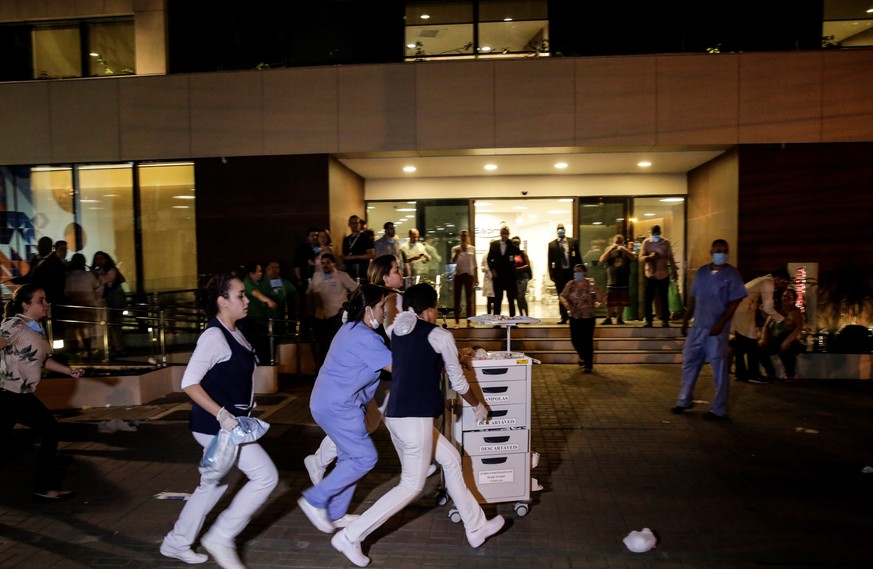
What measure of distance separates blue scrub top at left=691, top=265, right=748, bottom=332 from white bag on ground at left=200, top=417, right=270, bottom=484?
6.02 meters

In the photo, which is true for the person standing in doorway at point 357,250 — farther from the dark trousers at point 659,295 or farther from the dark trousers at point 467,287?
the dark trousers at point 659,295

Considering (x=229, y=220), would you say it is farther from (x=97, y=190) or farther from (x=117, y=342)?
(x=117, y=342)

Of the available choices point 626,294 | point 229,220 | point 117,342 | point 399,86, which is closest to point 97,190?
point 229,220

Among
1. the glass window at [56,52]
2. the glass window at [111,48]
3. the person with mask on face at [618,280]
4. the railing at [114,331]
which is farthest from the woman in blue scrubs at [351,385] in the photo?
the glass window at [56,52]

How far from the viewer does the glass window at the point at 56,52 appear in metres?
14.2

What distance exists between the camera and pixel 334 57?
44.7 feet

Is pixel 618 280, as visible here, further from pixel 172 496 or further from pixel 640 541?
pixel 172 496

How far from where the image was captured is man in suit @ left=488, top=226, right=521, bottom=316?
12.8 meters

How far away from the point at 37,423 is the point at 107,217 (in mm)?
9744

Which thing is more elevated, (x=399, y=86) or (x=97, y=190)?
(x=399, y=86)

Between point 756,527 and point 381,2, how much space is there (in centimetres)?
1252

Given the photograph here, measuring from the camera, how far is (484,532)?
4.51 metres

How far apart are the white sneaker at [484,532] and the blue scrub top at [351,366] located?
1.20 meters

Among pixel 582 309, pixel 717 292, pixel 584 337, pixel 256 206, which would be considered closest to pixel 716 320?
pixel 717 292
